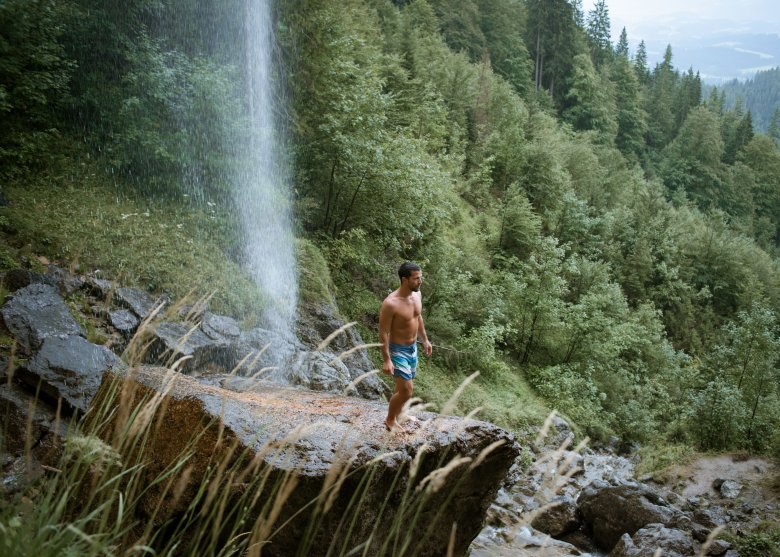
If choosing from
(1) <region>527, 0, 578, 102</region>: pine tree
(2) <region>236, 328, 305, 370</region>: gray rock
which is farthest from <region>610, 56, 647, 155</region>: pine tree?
(2) <region>236, 328, 305, 370</region>: gray rock

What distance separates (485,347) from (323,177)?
619cm

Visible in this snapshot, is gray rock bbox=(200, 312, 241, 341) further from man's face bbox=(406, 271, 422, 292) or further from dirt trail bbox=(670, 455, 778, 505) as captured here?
dirt trail bbox=(670, 455, 778, 505)

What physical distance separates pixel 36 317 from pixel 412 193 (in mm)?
9027

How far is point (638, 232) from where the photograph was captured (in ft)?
96.5

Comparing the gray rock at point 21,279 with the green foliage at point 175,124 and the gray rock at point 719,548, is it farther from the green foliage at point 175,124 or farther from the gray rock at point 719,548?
the gray rock at point 719,548

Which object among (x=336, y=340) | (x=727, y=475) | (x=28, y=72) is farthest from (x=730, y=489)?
(x=28, y=72)

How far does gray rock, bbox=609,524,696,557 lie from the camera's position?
7.72 meters

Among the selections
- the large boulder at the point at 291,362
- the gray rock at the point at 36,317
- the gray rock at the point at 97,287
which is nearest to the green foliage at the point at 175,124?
the gray rock at the point at 97,287

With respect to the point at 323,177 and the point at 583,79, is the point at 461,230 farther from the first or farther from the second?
the point at 583,79

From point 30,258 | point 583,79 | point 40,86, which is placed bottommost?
point 30,258

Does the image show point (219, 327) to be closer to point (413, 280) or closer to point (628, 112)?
point (413, 280)

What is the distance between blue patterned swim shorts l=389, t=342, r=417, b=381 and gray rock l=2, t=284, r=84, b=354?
408 centimetres

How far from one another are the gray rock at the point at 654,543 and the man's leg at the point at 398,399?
16.5 feet

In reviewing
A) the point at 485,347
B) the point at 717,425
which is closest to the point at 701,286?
the point at 717,425
